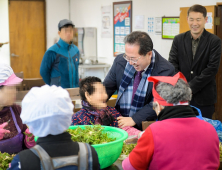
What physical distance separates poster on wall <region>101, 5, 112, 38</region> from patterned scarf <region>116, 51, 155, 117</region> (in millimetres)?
4583

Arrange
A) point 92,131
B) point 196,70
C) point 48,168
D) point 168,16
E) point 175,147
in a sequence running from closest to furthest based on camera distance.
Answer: point 48,168, point 175,147, point 92,131, point 196,70, point 168,16

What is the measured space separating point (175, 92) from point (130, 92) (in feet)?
3.35

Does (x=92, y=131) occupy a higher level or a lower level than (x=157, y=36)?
lower

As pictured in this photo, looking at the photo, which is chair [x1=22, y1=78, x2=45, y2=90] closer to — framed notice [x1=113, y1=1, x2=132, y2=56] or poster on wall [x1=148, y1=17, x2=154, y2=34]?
poster on wall [x1=148, y1=17, x2=154, y2=34]

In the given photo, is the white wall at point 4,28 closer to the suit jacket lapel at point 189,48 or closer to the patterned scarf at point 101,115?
the suit jacket lapel at point 189,48

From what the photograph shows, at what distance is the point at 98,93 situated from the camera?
2.46 m

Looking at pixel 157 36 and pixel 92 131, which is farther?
pixel 157 36

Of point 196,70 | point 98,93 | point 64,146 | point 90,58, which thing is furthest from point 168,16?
point 64,146

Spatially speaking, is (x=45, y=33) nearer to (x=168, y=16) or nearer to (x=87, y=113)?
(x=168, y=16)

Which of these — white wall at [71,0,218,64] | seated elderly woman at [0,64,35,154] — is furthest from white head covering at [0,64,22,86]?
white wall at [71,0,218,64]

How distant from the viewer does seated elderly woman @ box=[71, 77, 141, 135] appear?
7.71 feet

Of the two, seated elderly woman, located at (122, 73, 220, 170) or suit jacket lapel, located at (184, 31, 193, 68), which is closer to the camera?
seated elderly woman, located at (122, 73, 220, 170)

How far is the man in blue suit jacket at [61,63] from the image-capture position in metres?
4.35

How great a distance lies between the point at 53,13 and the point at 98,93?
19.6ft
